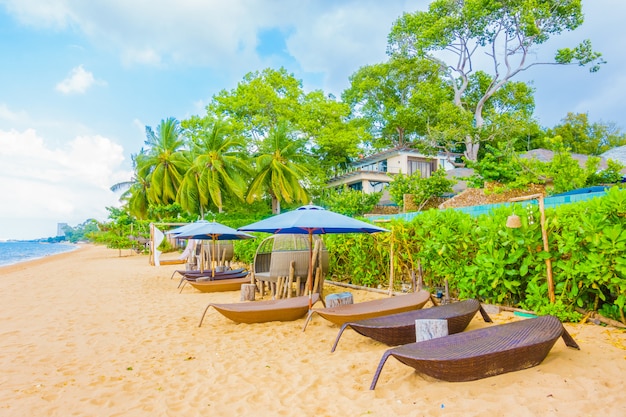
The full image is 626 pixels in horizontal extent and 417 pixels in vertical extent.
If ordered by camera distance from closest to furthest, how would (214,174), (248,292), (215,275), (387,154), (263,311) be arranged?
1. (263,311)
2. (248,292)
3. (215,275)
4. (214,174)
5. (387,154)

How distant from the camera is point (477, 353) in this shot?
3.02 metres

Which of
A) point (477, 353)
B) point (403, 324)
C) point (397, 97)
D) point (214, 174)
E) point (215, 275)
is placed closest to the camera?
point (477, 353)

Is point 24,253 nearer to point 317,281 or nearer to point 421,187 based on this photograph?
point 421,187

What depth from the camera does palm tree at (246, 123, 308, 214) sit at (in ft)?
74.1

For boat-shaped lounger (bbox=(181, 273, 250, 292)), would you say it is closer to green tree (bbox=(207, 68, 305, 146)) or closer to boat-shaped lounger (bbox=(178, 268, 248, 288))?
boat-shaped lounger (bbox=(178, 268, 248, 288))

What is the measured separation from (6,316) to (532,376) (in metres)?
8.54

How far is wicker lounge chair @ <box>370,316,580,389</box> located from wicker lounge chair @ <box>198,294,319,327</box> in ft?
9.20

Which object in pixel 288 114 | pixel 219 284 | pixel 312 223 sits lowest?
pixel 219 284

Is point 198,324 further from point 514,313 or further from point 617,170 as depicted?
point 617,170

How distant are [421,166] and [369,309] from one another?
25776 mm

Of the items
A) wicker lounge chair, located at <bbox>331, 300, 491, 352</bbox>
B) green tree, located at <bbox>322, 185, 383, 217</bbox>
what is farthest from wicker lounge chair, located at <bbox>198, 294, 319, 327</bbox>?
green tree, located at <bbox>322, 185, 383, 217</bbox>

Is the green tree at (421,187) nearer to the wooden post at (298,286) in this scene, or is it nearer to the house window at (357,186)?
the house window at (357,186)

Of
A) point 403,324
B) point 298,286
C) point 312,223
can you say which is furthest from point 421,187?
point 403,324

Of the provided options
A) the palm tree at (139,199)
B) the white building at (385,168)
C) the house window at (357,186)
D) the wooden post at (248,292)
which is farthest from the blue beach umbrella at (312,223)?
the palm tree at (139,199)
